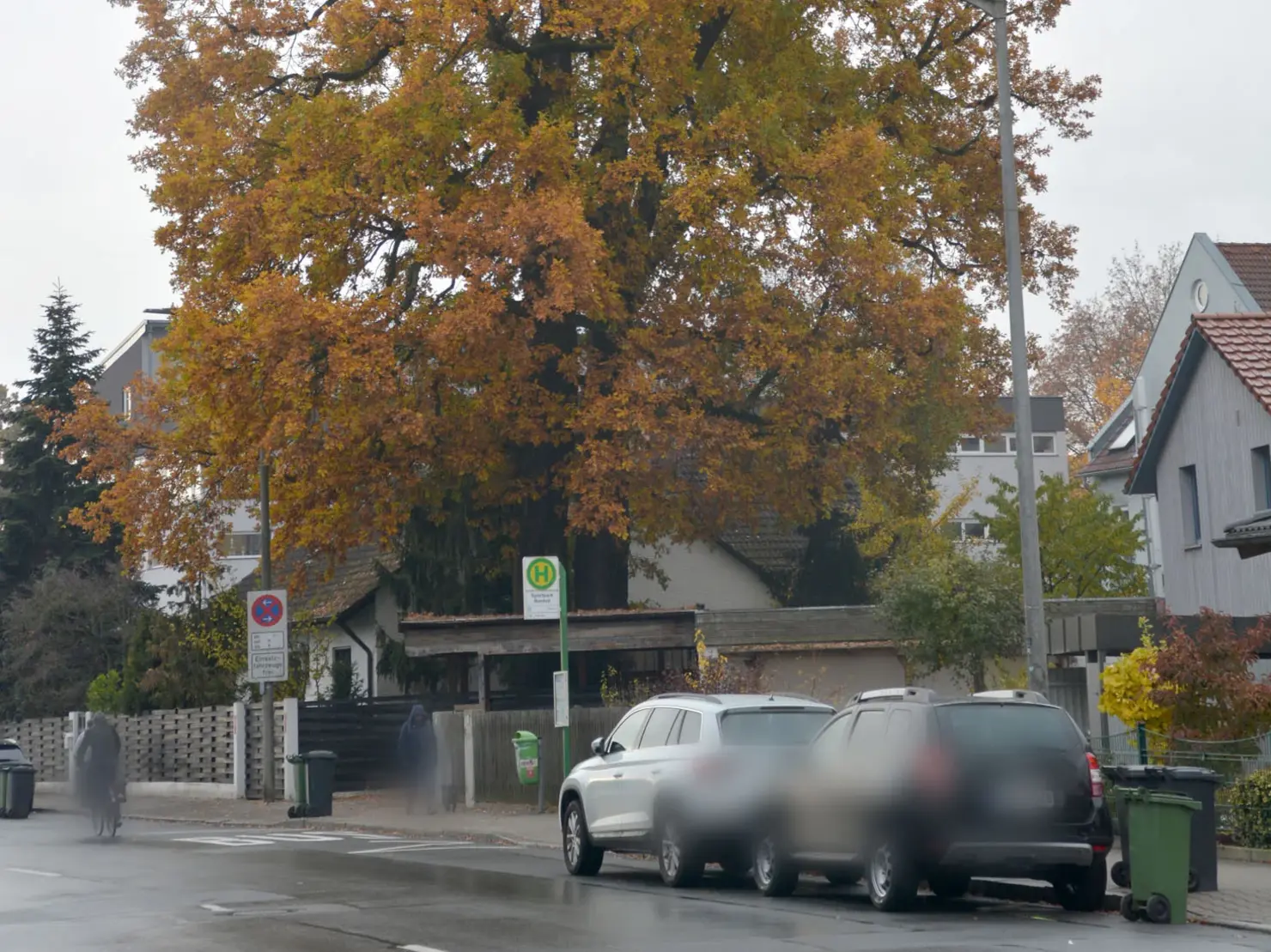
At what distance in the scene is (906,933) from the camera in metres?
12.5

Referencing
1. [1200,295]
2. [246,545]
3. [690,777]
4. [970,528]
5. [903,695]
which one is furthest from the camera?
[970,528]

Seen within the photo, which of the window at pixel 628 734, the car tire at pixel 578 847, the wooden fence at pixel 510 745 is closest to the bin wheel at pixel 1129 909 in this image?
the window at pixel 628 734

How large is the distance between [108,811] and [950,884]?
16.6 meters

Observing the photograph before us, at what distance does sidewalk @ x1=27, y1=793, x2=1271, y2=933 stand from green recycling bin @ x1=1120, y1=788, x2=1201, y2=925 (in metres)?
0.24

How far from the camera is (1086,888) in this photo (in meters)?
14.2

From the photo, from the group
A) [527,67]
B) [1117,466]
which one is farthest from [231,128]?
[1117,466]

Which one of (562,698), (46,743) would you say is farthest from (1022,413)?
(46,743)

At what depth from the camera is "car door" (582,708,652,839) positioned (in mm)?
17328

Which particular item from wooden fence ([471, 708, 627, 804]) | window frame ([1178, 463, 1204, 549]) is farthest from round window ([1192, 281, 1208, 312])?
wooden fence ([471, 708, 627, 804])

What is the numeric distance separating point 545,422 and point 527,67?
6352mm

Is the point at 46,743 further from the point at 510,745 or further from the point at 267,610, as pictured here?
the point at 510,745

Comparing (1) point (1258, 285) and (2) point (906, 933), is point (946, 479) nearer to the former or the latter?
(1) point (1258, 285)

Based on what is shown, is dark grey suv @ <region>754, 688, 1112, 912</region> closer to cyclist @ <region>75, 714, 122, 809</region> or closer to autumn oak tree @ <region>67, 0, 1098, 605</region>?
autumn oak tree @ <region>67, 0, 1098, 605</region>

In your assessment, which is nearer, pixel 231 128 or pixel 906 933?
pixel 906 933
